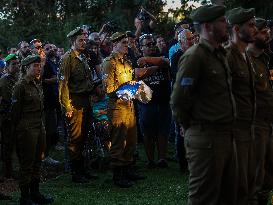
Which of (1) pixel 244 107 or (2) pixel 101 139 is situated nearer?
(1) pixel 244 107

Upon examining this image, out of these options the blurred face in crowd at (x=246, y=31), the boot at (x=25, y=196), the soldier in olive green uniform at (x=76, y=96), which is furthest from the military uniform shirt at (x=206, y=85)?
the soldier in olive green uniform at (x=76, y=96)

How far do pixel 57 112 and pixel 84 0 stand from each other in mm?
11885

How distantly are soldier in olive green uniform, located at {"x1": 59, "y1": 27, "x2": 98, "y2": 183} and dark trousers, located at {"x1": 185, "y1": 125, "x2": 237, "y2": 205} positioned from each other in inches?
164

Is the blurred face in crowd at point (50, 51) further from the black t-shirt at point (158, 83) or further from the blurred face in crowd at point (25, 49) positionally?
the black t-shirt at point (158, 83)

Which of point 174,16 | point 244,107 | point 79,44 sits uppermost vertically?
point 174,16

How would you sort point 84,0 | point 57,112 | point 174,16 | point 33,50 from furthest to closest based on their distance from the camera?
point 84,0 → point 174,16 → point 57,112 → point 33,50

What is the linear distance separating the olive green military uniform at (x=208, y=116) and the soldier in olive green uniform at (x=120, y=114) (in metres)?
3.72

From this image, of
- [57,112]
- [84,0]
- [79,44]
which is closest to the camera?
[79,44]

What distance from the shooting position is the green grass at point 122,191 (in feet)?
25.9

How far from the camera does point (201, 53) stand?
196 inches

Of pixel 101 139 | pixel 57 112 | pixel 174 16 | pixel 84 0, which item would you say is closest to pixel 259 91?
pixel 101 139

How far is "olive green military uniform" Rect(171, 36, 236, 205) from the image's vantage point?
497cm

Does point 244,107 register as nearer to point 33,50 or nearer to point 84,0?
point 33,50

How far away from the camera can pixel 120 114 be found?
29.0 ft
